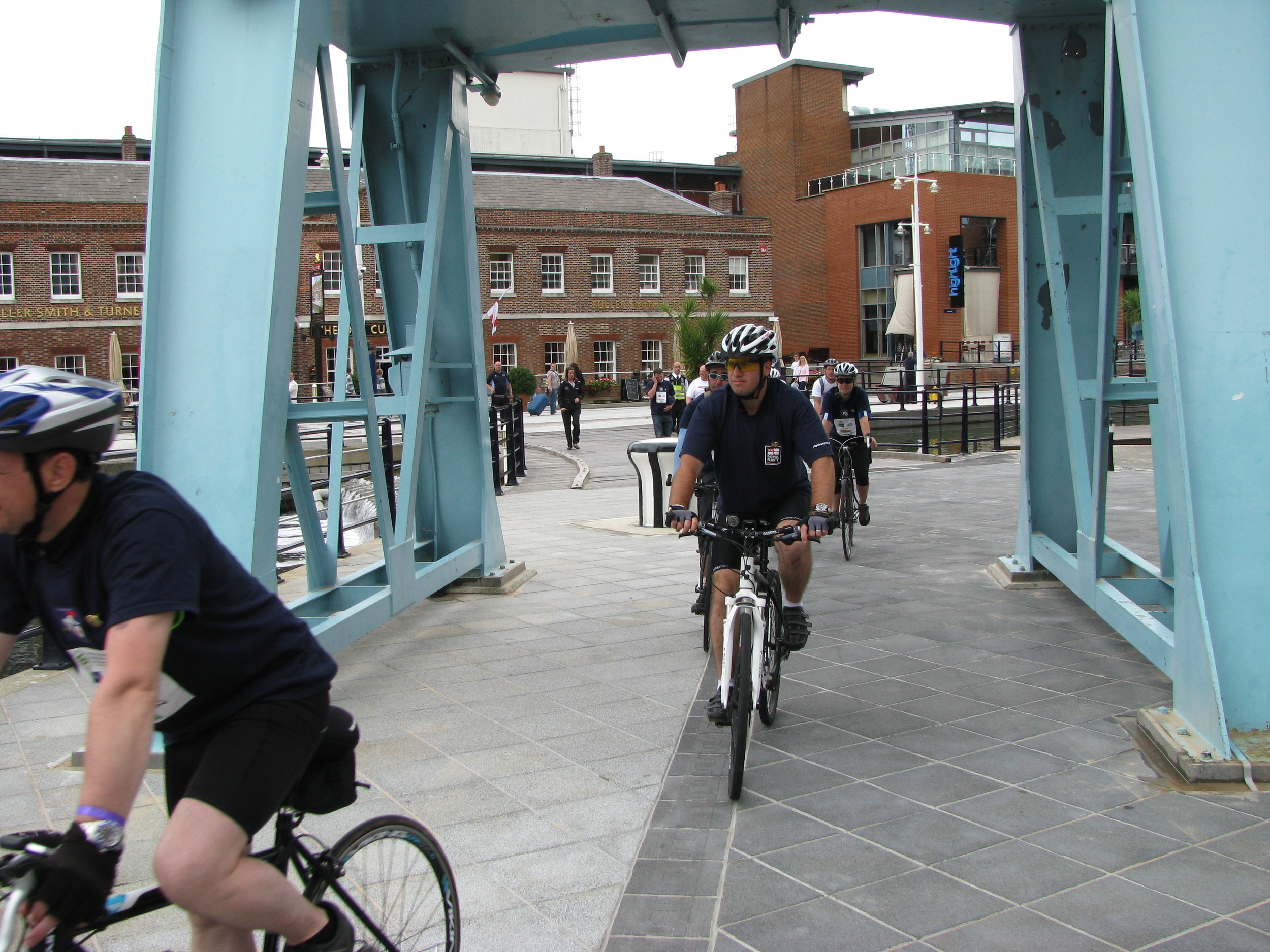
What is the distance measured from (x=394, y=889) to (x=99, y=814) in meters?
0.94

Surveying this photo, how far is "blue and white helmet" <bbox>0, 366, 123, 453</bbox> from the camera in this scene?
73.6 inches

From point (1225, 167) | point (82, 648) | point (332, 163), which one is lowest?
point (82, 648)

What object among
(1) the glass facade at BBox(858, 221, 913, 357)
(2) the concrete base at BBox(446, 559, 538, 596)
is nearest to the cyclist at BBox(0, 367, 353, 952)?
(2) the concrete base at BBox(446, 559, 538, 596)

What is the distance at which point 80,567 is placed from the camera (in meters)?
1.99

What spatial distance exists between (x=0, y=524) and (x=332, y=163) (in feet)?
13.2

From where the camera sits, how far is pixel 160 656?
1919 mm

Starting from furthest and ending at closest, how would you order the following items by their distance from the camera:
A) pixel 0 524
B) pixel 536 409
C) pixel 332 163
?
pixel 536 409, pixel 332 163, pixel 0 524

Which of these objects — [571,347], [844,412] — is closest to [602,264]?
[571,347]

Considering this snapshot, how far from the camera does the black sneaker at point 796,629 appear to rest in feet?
16.7

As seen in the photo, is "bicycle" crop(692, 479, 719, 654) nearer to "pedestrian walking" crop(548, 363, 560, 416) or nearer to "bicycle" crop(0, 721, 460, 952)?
"bicycle" crop(0, 721, 460, 952)

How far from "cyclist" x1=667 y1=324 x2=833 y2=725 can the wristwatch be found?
3.26 m

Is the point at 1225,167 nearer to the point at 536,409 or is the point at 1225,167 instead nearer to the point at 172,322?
the point at 172,322

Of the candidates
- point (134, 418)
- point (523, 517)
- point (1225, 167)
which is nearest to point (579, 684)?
point (1225, 167)

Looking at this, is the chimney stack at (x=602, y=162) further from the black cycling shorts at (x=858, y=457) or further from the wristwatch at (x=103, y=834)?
the wristwatch at (x=103, y=834)
